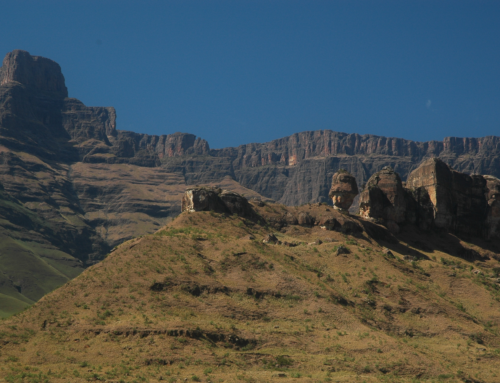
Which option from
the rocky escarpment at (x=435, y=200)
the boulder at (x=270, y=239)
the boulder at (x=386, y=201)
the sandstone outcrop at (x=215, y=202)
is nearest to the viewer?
the boulder at (x=270, y=239)

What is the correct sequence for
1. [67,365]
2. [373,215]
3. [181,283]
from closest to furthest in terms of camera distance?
[67,365] < [181,283] < [373,215]

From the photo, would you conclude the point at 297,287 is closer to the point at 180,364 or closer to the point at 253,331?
the point at 253,331

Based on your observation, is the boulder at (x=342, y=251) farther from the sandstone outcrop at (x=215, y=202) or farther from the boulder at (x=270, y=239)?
the sandstone outcrop at (x=215, y=202)

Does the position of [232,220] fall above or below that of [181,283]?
above

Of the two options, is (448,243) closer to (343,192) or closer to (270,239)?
(343,192)

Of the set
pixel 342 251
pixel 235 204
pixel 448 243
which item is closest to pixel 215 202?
pixel 235 204

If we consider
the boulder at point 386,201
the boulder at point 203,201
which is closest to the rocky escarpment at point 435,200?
the boulder at point 386,201

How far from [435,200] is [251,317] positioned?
53.1m

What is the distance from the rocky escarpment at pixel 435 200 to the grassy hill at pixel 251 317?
18.0 m

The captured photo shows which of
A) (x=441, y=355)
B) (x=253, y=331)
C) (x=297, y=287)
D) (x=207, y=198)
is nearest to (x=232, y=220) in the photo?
(x=207, y=198)

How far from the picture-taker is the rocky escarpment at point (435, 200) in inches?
3743

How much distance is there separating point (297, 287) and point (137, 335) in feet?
59.9

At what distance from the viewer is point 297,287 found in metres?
61.2

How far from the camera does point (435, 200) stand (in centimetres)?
9900
